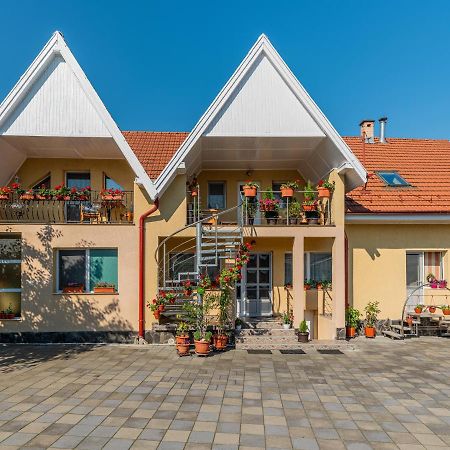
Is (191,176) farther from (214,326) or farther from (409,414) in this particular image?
(409,414)

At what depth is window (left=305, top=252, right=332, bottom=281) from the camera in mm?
14062

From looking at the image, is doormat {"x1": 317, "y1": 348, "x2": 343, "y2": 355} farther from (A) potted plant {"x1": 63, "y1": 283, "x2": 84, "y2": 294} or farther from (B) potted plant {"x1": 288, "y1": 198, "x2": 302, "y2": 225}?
(A) potted plant {"x1": 63, "y1": 283, "x2": 84, "y2": 294}

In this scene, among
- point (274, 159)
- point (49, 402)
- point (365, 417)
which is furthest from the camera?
point (274, 159)

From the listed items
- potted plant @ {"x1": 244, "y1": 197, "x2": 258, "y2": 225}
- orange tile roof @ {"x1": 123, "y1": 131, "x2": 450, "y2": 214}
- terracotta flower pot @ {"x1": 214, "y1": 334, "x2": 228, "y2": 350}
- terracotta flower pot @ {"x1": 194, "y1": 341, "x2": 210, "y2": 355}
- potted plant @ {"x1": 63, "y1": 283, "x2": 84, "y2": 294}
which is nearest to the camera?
terracotta flower pot @ {"x1": 194, "y1": 341, "x2": 210, "y2": 355}

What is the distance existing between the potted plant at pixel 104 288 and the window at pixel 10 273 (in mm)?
2556

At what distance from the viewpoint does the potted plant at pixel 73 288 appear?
11.7 m

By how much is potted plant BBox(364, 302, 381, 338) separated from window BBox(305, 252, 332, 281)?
1877mm

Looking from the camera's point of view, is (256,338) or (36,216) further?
(36,216)

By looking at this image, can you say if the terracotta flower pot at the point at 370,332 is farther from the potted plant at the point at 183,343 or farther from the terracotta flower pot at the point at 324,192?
the potted plant at the point at 183,343

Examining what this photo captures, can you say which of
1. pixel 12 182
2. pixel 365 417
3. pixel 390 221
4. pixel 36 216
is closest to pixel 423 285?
pixel 390 221

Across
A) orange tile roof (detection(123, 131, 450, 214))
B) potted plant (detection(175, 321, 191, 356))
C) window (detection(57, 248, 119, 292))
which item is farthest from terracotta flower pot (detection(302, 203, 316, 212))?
window (detection(57, 248, 119, 292))

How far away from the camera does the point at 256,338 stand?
11.5 meters

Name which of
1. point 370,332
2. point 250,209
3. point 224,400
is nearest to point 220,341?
point 224,400

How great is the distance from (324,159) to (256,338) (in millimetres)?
6513
